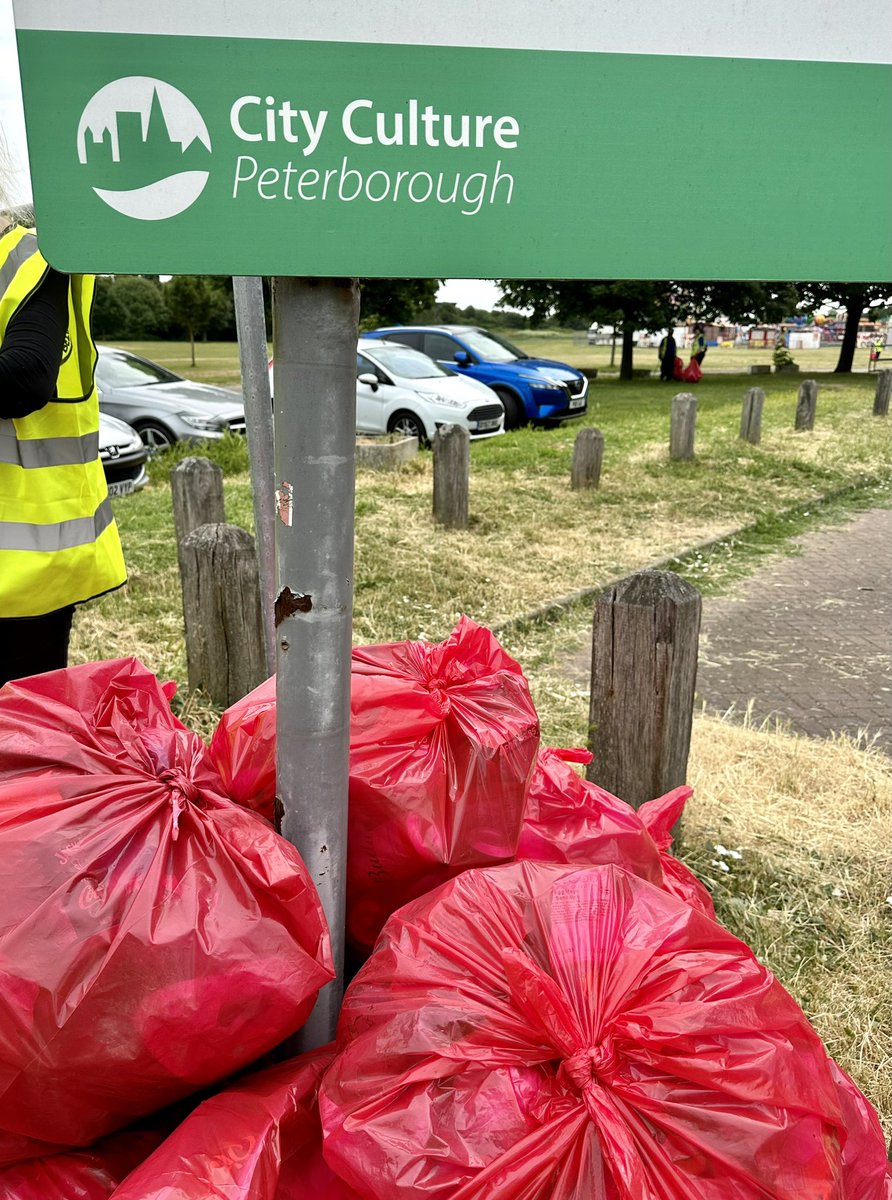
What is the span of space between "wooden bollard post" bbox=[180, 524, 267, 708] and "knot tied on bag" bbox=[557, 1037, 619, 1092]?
275cm

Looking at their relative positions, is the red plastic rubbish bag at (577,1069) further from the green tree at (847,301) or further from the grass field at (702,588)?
the green tree at (847,301)

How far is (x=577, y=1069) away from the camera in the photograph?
1.21 m

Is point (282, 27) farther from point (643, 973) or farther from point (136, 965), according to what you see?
point (643, 973)

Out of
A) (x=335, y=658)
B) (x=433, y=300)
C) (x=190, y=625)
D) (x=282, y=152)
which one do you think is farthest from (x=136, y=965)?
(x=433, y=300)

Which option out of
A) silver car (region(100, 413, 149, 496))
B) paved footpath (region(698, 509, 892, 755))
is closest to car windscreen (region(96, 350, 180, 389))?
silver car (region(100, 413, 149, 496))

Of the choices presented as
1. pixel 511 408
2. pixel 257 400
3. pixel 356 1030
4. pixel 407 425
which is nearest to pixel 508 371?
pixel 511 408

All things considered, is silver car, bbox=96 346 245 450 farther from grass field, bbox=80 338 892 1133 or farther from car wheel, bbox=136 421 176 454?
grass field, bbox=80 338 892 1133

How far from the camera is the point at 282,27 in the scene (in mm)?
1010

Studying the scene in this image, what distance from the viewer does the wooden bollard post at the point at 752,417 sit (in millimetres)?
11797

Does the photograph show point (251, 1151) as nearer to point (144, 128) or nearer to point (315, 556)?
point (315, 556)

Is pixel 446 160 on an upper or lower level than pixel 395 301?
upper

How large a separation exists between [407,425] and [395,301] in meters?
18.5

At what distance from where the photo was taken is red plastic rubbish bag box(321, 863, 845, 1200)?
46.0 inches

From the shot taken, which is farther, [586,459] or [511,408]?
[511,408]
